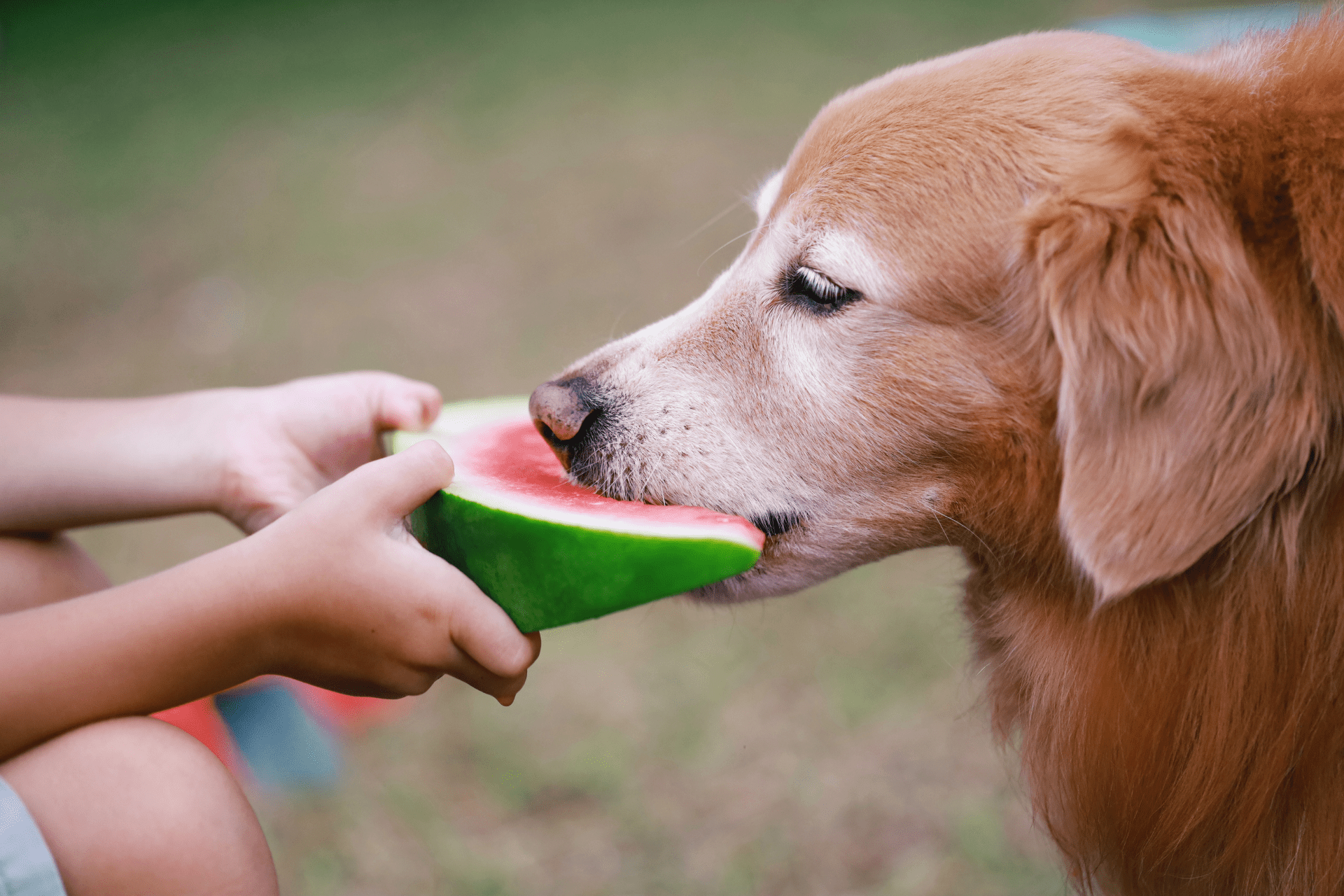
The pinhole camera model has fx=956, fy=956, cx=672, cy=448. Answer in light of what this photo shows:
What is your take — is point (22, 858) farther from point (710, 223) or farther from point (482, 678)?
point (710, 223)

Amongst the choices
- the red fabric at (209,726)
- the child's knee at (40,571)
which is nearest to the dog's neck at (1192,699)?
the child's knee at (40,571)

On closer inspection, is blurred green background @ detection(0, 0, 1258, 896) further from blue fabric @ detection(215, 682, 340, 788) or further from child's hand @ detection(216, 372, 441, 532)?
child's hand @ detection(216, 372, 441, 532)

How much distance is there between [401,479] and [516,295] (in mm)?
4979

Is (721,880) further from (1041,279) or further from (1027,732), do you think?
(1041,279)

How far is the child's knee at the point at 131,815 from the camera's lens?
1.38 meters

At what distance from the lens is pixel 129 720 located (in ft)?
4.85

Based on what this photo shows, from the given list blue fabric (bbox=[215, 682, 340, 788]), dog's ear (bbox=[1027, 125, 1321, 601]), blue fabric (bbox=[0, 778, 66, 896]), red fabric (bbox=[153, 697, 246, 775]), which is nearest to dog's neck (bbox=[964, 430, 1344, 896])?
dog's ear (bbox=[1027, 125, 1321, 601])

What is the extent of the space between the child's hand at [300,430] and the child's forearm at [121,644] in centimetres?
52

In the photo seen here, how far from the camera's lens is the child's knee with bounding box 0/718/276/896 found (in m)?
1.38

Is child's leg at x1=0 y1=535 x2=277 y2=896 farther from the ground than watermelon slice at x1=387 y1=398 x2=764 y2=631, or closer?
closer

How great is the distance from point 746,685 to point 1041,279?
211cm

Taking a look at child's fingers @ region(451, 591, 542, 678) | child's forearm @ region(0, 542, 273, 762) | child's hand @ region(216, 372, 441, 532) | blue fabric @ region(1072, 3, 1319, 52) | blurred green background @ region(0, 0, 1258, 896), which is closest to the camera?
child's forearm @ region(0, 542, 273, 762)

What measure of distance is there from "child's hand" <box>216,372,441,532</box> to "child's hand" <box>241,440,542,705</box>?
52cm

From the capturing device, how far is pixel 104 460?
192 centimetres
